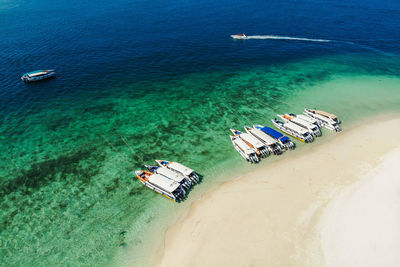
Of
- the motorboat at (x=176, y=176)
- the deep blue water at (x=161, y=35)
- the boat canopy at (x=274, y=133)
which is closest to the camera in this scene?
the motorboat at (x=176, y=176)

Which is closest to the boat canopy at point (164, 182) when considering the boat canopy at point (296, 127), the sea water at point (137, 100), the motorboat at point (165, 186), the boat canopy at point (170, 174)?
the motorboat at point (165, 186)

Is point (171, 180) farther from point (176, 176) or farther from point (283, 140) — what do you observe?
point (283, 140)

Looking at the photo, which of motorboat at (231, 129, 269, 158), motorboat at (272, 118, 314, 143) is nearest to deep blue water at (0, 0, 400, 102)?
motorboat at (272, 118, 314, 143)

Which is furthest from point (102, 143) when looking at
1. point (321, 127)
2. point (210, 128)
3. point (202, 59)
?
point (202, 59)

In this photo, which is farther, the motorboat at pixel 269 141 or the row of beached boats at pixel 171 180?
the motorboat at pixel 269 141

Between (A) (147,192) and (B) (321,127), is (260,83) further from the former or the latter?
(A) (147,192)

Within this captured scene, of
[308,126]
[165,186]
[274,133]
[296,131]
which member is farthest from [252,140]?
[165,186]

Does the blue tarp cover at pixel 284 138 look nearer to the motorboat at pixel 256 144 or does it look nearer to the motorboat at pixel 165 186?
the motorboat at pixel 256 144

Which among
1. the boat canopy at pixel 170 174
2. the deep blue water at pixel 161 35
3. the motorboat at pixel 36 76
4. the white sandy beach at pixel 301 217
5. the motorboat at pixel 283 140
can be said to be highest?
the deep blue water at pixel 161 35
